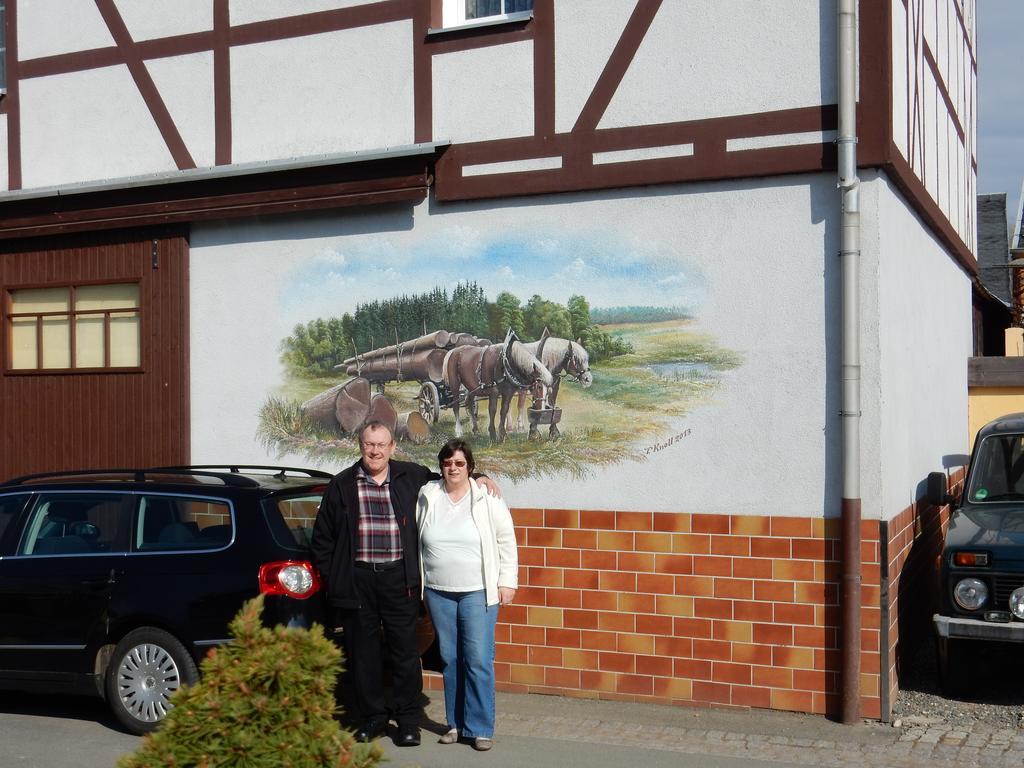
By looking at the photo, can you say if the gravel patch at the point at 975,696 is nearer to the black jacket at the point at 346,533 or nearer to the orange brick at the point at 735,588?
the orange brick at the point at 735,588

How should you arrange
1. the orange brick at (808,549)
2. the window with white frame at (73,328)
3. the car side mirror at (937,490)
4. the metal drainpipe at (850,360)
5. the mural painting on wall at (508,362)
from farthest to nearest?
the window with white frame at (73,328) → the car side mirror at (937,490) → the mural painting on wall at (508,362) → the orange brick at (808,549) → the metal drainpipe at (850,360)

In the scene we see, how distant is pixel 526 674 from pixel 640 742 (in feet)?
4.64

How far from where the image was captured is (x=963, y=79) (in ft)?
43.2

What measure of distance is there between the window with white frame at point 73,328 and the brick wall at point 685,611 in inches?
159

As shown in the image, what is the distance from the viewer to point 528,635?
859cm

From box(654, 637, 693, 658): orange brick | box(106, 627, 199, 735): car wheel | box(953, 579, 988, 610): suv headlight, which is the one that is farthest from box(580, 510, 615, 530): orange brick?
box(106, 627, 199, 735): car wheel

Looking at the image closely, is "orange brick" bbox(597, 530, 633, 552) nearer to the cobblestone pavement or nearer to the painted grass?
the painted grass

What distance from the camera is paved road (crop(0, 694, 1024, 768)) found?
22.6 ft

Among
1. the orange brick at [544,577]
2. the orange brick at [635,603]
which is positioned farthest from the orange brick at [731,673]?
the orange brick at [544,577]

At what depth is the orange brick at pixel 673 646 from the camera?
806 cm

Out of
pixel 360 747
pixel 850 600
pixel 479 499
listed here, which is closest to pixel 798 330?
pixel 850 600

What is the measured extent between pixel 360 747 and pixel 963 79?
1139 cm

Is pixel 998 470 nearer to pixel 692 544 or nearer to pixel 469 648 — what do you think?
pixel 692 544

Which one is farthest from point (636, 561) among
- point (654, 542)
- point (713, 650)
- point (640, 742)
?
point (640, 742)
